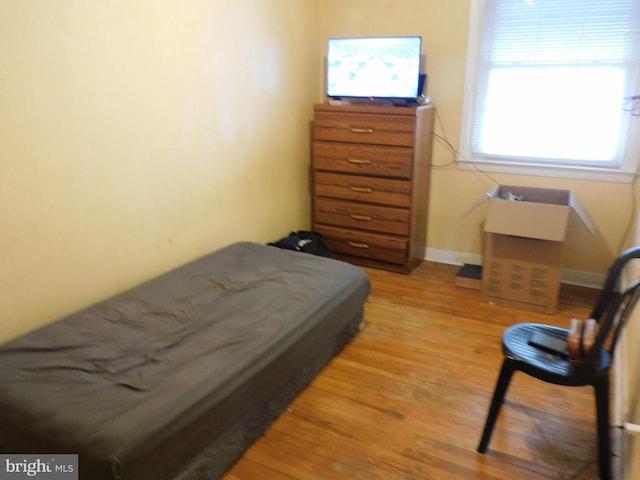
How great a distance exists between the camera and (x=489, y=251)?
9.80 ft

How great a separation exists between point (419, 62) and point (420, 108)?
0.30 meters

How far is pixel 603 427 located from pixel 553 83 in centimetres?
226

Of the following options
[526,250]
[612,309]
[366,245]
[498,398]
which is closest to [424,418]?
[498,398]

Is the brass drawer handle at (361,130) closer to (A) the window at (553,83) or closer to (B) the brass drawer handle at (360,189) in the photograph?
(B) the brass drawer handle at (360,189)

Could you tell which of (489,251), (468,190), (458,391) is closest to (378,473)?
(458,391)

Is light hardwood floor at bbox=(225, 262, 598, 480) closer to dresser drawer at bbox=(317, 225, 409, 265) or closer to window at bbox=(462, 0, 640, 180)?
dresser drawer at bbox=(317, 225, 409, 265)

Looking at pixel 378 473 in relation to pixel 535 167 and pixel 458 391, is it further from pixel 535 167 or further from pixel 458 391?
pixel 535 167

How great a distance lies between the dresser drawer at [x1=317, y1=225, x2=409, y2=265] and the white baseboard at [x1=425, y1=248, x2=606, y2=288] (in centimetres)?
46

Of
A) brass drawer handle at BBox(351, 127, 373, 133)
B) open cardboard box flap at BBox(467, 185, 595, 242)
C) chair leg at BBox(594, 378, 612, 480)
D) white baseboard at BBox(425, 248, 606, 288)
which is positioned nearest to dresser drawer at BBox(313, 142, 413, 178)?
brass drawer handle at BBox(351, 127, 373, 133)

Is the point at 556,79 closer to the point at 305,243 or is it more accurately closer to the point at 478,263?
the point at 478,263

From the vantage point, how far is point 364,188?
3418 millimetres

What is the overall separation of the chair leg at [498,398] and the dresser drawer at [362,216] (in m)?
1.70

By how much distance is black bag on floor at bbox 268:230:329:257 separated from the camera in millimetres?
3359

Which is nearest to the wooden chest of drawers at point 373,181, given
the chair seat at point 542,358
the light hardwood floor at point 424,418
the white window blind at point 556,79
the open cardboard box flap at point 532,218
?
the white window blind at point 556,79
